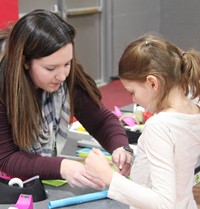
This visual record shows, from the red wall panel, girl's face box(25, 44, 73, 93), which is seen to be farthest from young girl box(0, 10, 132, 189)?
the red wall panel

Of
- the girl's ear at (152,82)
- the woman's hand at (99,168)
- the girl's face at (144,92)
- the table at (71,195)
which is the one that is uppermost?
the girl's ear at (152,82)

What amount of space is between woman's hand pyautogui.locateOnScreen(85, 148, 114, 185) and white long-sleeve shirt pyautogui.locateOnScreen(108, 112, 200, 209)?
29 mm

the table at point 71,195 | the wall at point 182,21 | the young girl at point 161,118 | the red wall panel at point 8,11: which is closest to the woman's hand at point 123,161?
the table at point 71,195

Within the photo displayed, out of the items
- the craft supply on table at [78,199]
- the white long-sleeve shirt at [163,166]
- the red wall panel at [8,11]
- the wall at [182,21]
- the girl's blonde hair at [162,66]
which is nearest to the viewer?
the white long-sleeve shirt at [163,166]

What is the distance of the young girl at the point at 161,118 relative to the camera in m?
0.99

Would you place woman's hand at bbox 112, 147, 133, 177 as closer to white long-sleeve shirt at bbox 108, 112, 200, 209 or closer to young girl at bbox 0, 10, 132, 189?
young girl at bbox 0, 10, 132, 189

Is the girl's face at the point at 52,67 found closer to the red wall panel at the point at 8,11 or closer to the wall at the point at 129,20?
the red wall panel at the point at 8,11

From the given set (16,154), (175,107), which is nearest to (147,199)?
(175,107)

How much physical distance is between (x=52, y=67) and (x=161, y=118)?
0.50 meters

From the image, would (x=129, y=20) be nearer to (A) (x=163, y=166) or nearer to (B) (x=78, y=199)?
(B) (x=78, y=199)

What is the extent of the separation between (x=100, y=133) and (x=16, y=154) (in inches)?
15.3

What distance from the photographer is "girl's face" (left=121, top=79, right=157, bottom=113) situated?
42.1 inches

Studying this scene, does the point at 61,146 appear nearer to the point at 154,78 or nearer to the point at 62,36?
the point at 62,36

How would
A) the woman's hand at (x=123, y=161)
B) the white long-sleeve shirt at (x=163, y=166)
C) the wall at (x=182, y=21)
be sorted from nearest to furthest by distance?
the white long-sleeve shirt at (x=163, y=166)
the woman's hand at (x=123, y=161)
the wall at (x=182, y=21)
